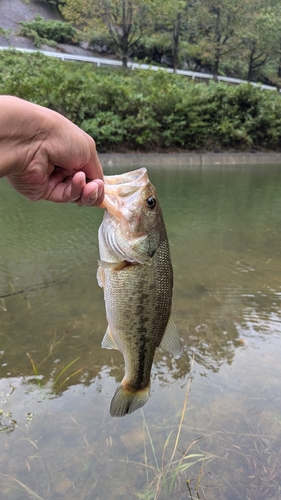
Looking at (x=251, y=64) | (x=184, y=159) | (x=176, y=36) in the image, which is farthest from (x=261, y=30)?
(x=184, y=159)

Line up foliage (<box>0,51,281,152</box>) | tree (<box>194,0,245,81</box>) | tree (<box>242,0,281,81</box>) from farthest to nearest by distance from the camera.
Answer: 1. tree (<box>242,0,281,81</box>)
2. tree (<box>194,0,245,81</box>)
3. foliage (<box>0,51,281,152</box>)

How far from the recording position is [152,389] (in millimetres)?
3275

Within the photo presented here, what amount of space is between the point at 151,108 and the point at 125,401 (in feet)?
54.9

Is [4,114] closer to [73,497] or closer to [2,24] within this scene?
[73,497]

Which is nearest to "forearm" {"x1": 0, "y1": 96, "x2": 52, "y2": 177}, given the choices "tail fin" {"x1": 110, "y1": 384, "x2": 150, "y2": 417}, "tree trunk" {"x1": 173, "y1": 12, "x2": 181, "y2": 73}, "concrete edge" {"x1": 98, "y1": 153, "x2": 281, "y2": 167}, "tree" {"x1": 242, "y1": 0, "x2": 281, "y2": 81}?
"tail fin" {"x1": 110, "y1": 384, "x2": 150, "y2": 417}

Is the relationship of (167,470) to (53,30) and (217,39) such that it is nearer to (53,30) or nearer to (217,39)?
(217,39)

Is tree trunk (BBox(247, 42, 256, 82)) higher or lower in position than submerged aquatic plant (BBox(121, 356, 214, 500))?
higher

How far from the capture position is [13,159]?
1526 mm

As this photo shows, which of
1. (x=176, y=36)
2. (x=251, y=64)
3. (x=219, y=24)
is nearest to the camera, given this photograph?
(x=219, y=24)

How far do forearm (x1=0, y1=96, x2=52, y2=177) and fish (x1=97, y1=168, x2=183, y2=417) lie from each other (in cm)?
39

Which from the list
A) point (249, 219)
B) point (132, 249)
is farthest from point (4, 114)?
point (249, 219)

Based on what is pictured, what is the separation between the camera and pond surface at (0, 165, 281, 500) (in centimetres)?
249

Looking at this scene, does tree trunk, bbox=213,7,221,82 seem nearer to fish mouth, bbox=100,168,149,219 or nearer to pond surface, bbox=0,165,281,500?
pond surface, bbox=0,165,281,500

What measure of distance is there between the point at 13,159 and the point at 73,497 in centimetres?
211
